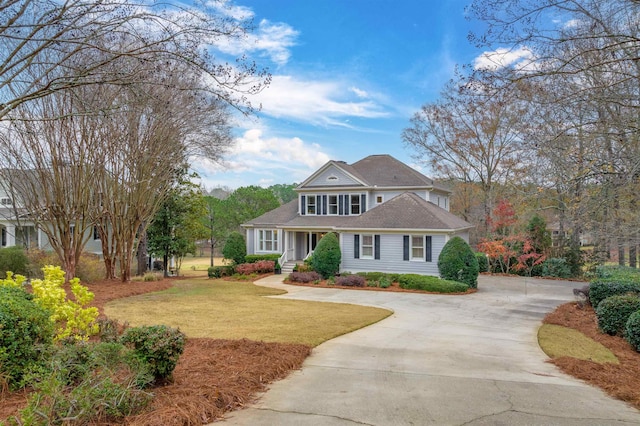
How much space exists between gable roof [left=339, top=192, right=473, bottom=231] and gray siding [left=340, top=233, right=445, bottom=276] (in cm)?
57

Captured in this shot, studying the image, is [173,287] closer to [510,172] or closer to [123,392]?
[123,392]

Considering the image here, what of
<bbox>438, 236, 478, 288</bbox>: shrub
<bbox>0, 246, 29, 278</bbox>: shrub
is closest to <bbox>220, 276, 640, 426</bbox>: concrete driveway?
<bbox>438, 236, 478, 288</bbox>: shrub

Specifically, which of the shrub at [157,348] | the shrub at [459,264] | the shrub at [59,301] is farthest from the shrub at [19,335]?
the shrub at [459,264]

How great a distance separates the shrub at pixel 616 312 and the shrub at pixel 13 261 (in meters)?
20.2

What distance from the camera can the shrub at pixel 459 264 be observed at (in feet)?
61.9

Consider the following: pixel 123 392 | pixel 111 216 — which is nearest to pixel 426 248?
pixel 111 216

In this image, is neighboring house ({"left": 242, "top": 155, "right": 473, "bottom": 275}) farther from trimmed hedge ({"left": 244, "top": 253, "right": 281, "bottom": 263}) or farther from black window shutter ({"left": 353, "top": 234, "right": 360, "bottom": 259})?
trimmed hedge ({"left": 244, "top": 253, "right": 281, "bottom": 263})

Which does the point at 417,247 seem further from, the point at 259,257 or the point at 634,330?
the point at 634,330

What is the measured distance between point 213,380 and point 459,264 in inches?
620

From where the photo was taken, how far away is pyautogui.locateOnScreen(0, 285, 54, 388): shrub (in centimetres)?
453

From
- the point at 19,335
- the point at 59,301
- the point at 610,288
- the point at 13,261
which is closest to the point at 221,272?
the point at 13,261

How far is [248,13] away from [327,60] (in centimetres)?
616

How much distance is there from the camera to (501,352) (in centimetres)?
789

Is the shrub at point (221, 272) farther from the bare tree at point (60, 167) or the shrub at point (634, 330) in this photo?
the shrub at point (634, 330)
